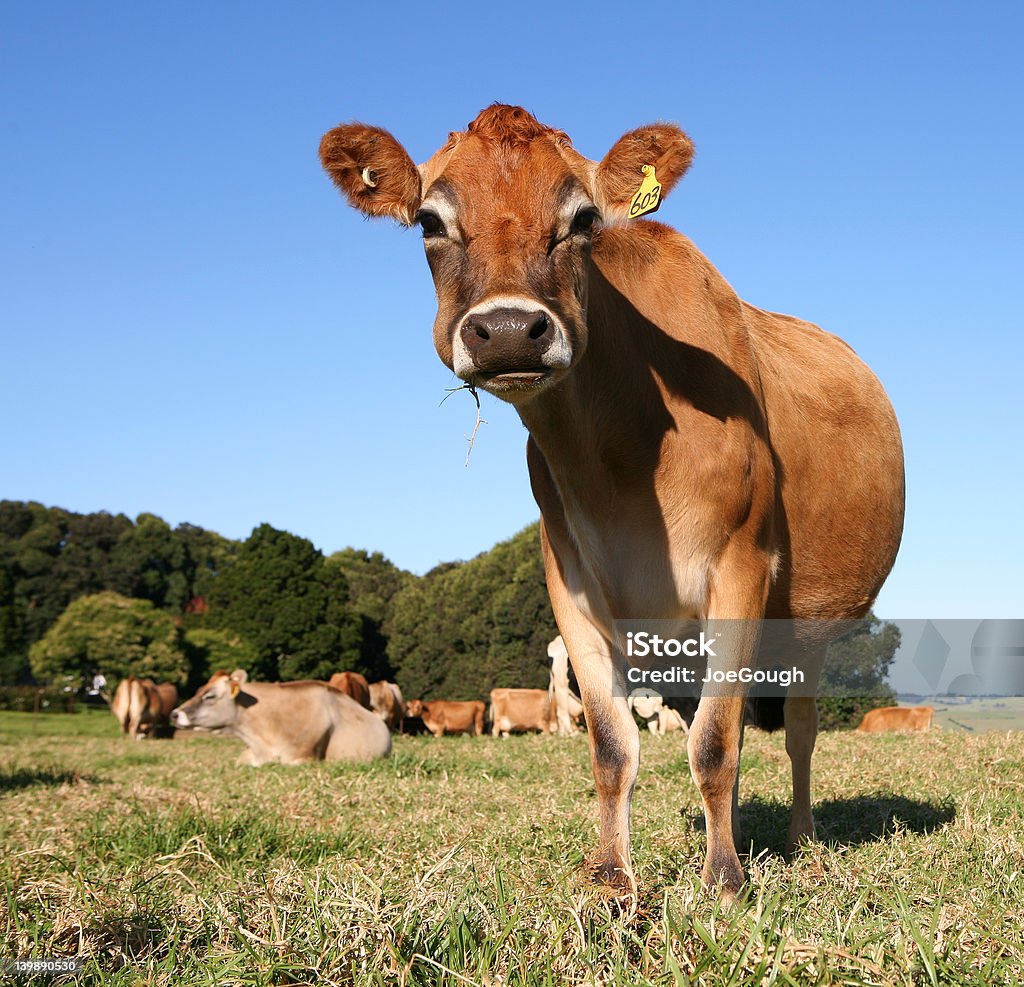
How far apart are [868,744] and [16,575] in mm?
74925

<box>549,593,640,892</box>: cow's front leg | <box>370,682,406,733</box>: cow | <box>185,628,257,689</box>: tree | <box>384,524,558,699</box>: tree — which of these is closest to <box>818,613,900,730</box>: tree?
<box>549,593,640,892</box>: cow's front leg

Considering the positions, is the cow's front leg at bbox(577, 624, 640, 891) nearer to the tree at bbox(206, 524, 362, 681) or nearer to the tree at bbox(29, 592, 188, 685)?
the tree at bbox(206, 524, 362, 681)

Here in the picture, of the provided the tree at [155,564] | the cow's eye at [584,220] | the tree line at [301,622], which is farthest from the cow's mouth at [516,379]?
the tree at [155,564]

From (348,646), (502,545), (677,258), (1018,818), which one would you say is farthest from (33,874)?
(348,646)

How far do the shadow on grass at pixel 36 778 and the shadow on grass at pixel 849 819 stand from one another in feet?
20.1

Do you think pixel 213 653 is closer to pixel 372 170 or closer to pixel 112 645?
pixel 112 645

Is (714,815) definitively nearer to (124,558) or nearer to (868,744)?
(868,744)

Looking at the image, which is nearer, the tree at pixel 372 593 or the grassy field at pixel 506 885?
the grassy field at pixel 506 885

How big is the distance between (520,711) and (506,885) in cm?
2825

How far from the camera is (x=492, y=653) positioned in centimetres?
4112

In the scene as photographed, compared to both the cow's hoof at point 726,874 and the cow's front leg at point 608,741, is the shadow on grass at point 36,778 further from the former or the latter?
the cow's hoof at point 726,874

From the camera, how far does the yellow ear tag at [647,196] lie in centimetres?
401

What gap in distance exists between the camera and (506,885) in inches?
131

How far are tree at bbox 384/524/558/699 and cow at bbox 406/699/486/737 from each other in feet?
17.3
